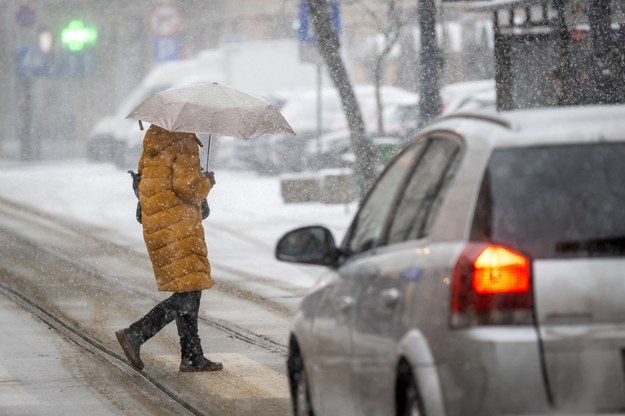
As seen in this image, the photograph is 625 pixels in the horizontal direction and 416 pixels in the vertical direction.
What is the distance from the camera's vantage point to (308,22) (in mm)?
24625

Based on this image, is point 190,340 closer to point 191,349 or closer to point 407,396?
point 191,349

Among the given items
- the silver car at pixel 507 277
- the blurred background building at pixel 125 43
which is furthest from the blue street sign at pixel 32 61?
the silver car at pixel 507 277

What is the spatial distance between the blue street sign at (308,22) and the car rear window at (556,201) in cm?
1874

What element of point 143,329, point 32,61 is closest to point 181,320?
point 143,329

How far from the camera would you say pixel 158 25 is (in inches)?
1651

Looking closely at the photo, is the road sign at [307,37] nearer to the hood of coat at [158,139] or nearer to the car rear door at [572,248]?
the hood of coat at [158,139]

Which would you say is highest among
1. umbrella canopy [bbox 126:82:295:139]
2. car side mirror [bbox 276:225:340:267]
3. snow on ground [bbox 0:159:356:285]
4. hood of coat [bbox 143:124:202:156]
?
umbrella canopy [bbox 126:82:295:139]

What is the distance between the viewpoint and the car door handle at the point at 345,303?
18.6 ft

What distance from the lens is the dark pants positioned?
9.88 meters

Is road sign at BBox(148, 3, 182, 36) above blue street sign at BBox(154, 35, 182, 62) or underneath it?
above

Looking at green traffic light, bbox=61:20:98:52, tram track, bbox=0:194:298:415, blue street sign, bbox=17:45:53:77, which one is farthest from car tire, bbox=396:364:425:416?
blue street sign, bbox=17:45:53:77

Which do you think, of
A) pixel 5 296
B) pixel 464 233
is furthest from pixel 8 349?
pixel 464 233

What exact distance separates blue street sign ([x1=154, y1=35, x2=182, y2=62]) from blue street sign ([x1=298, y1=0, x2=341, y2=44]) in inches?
814

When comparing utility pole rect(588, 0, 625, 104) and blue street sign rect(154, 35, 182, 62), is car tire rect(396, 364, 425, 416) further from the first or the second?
blue street sign rect(154, 35, 182, 62)
